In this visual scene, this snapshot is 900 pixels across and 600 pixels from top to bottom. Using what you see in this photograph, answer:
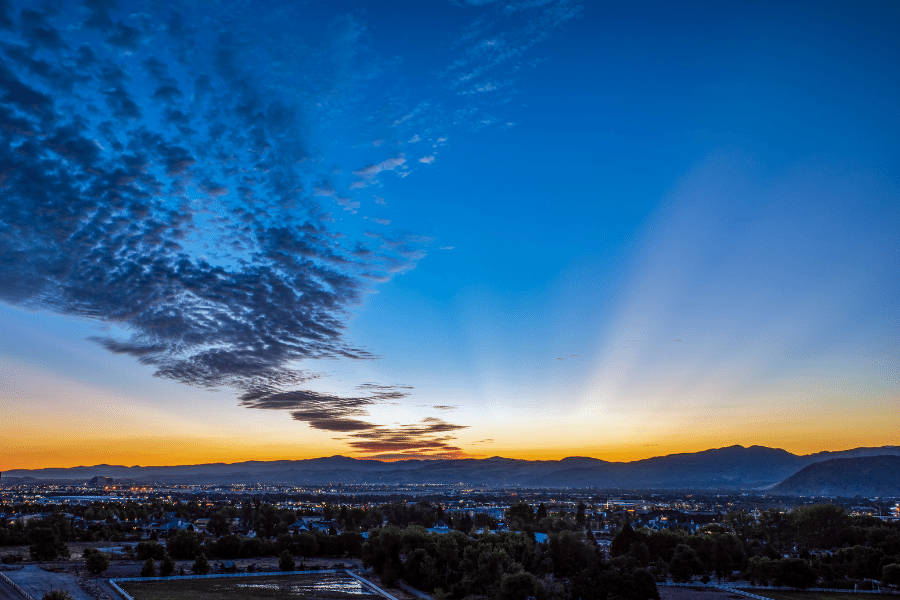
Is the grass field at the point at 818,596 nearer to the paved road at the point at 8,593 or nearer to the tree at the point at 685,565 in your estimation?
the tree at the point at 685,565

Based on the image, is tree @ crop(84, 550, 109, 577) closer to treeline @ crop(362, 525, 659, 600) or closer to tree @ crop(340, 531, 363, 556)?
treeline @ crop(362, 525, 659, 600)

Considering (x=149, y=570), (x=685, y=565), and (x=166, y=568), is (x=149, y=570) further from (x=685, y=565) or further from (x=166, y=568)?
(x=685, y=565)

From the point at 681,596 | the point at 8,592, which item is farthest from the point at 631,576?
the point at 8,592

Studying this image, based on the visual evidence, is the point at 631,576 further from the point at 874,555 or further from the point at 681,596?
the point at 874,555

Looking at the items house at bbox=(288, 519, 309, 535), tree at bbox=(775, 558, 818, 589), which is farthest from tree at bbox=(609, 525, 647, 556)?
house at bbox=(288, 519, 309, 535)

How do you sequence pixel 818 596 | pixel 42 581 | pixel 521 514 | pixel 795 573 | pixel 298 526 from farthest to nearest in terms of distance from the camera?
1. pixel 521 514
2. pixel 298 526
3. pixel 795 573
4. pixel 818 596
5. pixel 42 581

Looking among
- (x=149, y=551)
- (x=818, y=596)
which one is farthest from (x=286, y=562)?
(x=818, y=596)

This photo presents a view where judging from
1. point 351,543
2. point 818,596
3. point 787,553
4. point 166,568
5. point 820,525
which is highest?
point 820,525
